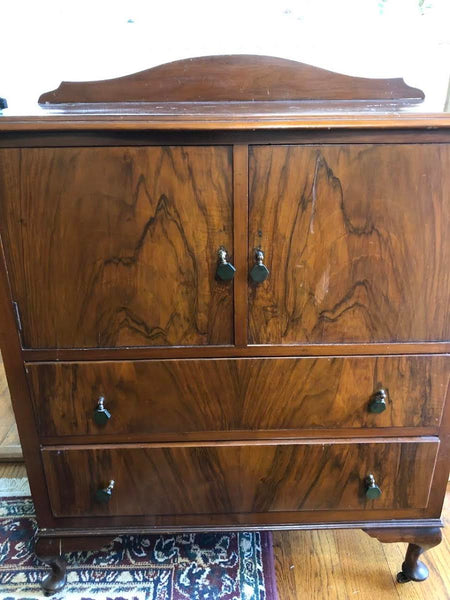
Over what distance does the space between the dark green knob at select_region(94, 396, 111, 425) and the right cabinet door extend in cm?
31

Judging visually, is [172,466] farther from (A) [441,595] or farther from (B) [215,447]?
(A) [441,595]

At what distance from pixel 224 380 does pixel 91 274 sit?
31 centimetres

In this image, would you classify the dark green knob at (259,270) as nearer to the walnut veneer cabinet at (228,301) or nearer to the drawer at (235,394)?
the walnut veneer cabinet at (228,301)

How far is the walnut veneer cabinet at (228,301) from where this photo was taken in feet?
2.38

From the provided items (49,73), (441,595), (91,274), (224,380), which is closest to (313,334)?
(224,380)

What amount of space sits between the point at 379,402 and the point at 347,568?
0.52 metres

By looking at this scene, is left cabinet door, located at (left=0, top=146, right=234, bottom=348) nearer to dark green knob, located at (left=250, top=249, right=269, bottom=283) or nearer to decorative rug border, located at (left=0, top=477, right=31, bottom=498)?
dark green knob, located at (left=250, top=249, right=269, bottom=283)

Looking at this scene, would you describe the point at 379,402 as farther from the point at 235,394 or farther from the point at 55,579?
the point at 55,579

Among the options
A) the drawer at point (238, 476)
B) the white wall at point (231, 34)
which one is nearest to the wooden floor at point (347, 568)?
the drawer at point (238, 476)

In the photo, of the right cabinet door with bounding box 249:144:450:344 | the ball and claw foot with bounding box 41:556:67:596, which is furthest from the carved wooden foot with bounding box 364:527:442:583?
the ball and claw foot with bounding box 41:556:67:596

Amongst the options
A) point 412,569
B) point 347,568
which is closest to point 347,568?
point 347,568

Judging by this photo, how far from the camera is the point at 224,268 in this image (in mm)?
769

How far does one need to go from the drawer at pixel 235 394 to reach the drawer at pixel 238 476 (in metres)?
0.05

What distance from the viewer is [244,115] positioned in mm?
704
